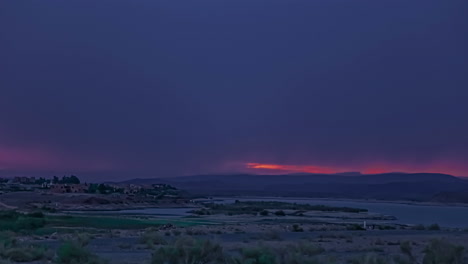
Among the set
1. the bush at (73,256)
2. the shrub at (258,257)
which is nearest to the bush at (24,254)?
the bush at (73,256)

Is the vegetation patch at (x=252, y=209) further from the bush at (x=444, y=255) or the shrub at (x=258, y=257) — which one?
the bush at (x=444, y=255)

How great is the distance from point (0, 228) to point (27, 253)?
1204 inches

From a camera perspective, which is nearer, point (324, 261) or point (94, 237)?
point (324, 261)

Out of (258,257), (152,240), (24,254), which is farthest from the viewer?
(152,240)

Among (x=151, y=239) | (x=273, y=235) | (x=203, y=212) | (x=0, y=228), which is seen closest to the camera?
(x=151, y=239)

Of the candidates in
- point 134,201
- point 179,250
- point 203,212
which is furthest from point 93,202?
point 179,250

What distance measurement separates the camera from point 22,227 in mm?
64375

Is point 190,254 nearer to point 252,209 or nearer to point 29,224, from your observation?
point 29,224

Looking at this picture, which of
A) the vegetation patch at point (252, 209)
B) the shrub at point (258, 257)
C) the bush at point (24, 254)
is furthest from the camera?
the vegetation patch at point (252, 209)

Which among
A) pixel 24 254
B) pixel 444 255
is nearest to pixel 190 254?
pixel 24 254

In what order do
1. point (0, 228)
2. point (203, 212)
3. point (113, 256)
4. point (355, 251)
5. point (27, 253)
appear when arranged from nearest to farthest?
point (27, 253), point (113, 256), point (355, 251), point (0, 228), point (203, 212)

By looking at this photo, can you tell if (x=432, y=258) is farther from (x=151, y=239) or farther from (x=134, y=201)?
(x=134, y=201)

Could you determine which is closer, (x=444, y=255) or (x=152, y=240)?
(x=444, y=255)

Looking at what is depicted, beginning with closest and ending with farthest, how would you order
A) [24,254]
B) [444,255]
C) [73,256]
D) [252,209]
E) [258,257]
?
[258,257] < [444,255] < [73,256] < [24,254] < [252,209]
